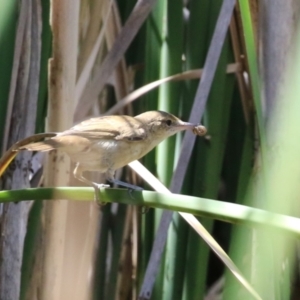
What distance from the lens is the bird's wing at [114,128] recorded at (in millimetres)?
1054

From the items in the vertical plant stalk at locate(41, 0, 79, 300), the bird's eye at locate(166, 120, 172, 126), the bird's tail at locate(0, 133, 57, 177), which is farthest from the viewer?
the bird's eye at locate(166, 120, 172, 126)

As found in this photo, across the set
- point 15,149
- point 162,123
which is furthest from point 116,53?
point 15,149

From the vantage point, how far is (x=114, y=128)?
109cm

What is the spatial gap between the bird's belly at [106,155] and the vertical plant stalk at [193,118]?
0.10m

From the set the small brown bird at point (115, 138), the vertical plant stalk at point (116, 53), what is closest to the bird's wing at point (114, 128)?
the small brown bird at point (115, 138)

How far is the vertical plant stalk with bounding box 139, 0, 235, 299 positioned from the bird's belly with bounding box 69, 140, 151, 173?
10 centimetres

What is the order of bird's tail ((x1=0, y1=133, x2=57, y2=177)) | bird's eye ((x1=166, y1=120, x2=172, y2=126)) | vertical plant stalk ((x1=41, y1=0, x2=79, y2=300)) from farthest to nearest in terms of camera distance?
bird's eye ((x1=166, y1=120, x2=172, y2=126)), vertical plant stalk ((x1=41, y1=0, x2=79, y2=300)), bird's tail ((x1=0, y1=133, x2=57, y2=177))

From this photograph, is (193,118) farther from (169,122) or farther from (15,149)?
(15,149)

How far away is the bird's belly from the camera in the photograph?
106 cm

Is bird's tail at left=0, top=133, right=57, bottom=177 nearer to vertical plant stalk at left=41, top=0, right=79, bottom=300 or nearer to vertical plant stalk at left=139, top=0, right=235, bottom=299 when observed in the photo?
vertical plant stalk at left=41, top=0, right=79, bottom=300

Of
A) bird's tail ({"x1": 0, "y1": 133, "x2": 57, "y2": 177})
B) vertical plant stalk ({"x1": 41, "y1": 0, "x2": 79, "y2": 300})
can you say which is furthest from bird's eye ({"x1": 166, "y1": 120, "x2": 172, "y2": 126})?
bird's tail ({"x1": 0, "y1": 133, "x2": 57, "y2": 177})

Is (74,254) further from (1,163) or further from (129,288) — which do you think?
(1,163)

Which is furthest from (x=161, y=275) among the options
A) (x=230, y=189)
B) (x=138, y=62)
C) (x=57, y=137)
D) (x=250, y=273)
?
(x=138, y=62)

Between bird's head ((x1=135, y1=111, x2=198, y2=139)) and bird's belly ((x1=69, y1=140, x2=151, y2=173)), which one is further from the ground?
bird's head ((x1=135, y1=111, x2=198, y2=139))
